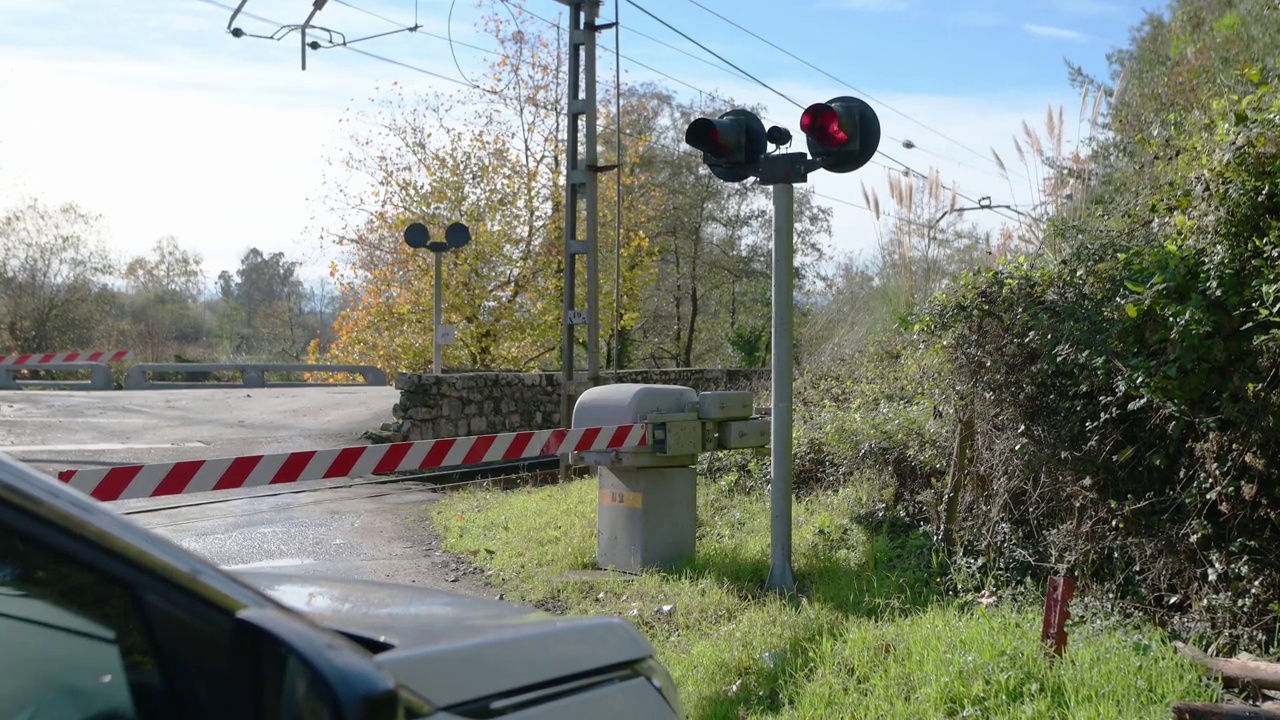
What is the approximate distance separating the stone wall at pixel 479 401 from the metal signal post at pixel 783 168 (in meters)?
8.36

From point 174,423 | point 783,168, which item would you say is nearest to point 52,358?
point 174,423

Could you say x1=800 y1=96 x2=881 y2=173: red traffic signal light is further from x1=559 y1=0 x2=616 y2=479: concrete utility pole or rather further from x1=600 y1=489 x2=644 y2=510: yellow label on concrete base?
x1=559 y1=0 x2=616 y2=479: concrete utility pole

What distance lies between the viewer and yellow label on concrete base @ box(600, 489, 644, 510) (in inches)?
299

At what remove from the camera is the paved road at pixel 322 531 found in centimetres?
856

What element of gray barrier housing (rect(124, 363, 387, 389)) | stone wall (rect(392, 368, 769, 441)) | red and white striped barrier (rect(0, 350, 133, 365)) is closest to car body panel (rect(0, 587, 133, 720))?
stone wall (rect(392, 368, 769, 441))

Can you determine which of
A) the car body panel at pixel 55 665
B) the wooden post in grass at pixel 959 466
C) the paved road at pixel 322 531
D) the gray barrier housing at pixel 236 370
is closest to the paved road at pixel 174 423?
the paved road at pixel 322 531

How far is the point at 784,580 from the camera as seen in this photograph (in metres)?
6.82

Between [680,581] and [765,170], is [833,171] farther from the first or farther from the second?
[680,581]

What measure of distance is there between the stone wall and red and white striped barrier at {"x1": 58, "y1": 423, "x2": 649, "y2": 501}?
26.8 feet

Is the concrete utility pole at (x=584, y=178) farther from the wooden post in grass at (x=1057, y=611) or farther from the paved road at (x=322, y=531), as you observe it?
the wooden post in grass at (x=1057, y=611)

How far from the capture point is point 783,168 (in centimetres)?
691

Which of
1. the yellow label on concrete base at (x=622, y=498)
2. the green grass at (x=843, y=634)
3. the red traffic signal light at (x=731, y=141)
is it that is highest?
the red traffic signal light at (x=731, y=141)

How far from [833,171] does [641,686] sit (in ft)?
16.4

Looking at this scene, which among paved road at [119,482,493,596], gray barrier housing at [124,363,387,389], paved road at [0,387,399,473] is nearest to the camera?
paved road at [119,482,493,596]
